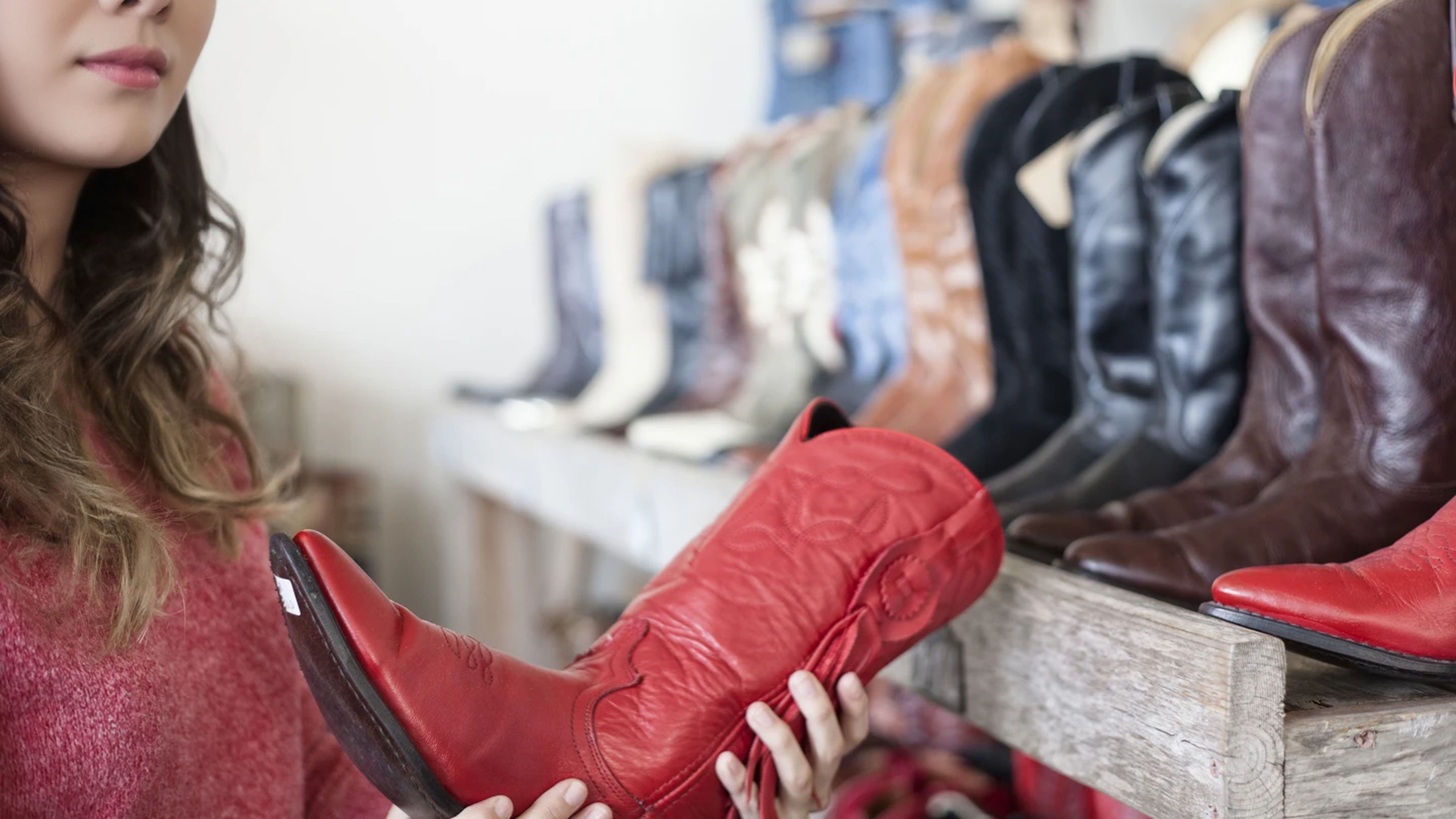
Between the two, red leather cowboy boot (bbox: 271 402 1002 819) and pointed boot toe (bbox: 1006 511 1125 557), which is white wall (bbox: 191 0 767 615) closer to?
pointed boot toe (bbox: 1006 511 1125 557)

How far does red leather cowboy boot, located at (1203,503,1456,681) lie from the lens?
2.45 feet

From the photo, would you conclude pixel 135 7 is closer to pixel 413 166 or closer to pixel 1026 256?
pixel 1026 256

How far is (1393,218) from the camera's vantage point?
2.96ft

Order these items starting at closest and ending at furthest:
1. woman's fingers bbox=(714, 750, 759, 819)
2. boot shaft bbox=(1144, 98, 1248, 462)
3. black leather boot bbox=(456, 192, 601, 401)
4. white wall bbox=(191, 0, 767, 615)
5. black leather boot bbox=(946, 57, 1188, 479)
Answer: woman's fingers bbox=(714, 750, 759, 819)
boot shaft bbox=(1144, 98, 1248, 462)
black leather boot bbox=(946, 57, 1188, 479)
black leather boot bbox=(456, 192, 601, 401)
white wall bbox=(191, 0, 767, 615)

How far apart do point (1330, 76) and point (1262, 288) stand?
0.23 meters

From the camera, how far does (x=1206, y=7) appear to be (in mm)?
3127

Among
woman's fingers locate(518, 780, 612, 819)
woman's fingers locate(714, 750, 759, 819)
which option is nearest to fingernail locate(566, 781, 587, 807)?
woman's fingers locate(518, 780, 612, 819)

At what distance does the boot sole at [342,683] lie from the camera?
0.70 m

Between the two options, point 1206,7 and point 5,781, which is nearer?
point 5,781

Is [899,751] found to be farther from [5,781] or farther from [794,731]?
[5,781]

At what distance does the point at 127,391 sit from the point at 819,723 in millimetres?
594

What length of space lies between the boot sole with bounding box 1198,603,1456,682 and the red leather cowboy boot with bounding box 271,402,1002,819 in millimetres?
206

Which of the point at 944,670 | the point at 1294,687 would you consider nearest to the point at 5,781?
the point at 944,670

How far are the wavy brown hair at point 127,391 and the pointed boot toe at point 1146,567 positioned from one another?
686 millimetres
